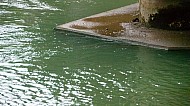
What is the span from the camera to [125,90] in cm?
842

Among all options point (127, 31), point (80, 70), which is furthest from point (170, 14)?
point (80, 70)

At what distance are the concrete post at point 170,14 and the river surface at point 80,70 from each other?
5.09ft

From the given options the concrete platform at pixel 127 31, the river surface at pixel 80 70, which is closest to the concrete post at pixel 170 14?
the concrete platform at pixel 127 31

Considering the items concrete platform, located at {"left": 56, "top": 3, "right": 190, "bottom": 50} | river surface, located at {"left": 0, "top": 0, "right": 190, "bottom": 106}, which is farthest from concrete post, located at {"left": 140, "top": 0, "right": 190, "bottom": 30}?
river surface, located at {"left": 0, "top": 0, "right": 190, "bottom": 106}

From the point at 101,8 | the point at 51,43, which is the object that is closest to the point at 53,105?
the point at 51,43

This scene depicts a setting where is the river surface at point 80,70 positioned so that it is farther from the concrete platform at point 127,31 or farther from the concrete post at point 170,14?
the concrete post at point 170,14

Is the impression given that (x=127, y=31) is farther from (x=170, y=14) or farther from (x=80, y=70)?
(x=80, y=70)

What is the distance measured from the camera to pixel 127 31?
12359 mm

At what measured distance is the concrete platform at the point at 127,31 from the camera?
11500 millimetres

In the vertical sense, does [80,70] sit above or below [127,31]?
below

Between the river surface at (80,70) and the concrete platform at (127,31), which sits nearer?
the river surface at (80,70)

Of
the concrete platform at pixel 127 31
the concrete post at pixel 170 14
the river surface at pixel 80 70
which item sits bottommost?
the river surface at pixel 80 70

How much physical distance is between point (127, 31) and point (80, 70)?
10.4 feet

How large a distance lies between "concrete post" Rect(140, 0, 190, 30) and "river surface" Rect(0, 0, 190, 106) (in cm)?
155
